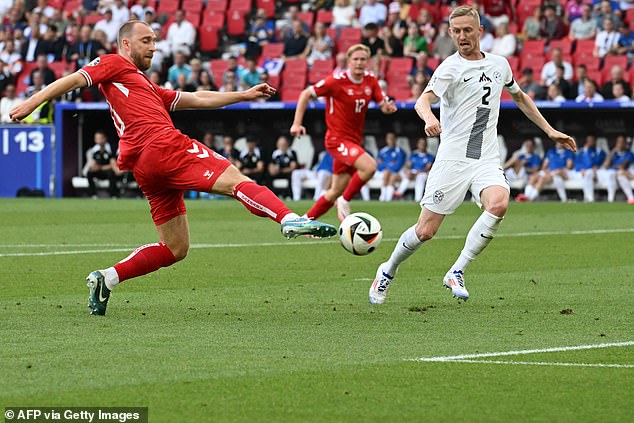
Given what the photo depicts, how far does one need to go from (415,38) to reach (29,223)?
460 inches

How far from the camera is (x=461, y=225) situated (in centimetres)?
2003

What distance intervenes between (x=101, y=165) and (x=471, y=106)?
2189 centimetres

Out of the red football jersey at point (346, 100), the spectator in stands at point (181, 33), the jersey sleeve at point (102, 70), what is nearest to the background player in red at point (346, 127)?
the red football jersey at point (346, 100)

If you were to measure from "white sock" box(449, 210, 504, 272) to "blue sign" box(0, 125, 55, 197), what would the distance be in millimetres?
21380

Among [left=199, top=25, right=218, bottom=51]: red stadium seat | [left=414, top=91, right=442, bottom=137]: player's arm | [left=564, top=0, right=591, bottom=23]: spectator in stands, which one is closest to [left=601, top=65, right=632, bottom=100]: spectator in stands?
[left=564, top=0, right=591, bottom=23]: spectator in stands

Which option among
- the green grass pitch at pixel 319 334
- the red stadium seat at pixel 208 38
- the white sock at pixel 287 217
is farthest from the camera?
the red stadium seat at pixel 208 38

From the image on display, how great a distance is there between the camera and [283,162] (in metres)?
29.7

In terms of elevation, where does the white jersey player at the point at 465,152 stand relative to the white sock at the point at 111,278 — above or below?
above

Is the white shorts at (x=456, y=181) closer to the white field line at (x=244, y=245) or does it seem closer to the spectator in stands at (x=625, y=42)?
the white field line at (x=244, y=245)

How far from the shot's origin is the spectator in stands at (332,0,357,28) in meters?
31.0

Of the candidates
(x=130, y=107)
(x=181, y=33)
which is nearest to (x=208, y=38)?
(x=181, y=33)

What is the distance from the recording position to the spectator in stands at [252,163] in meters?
29.9
